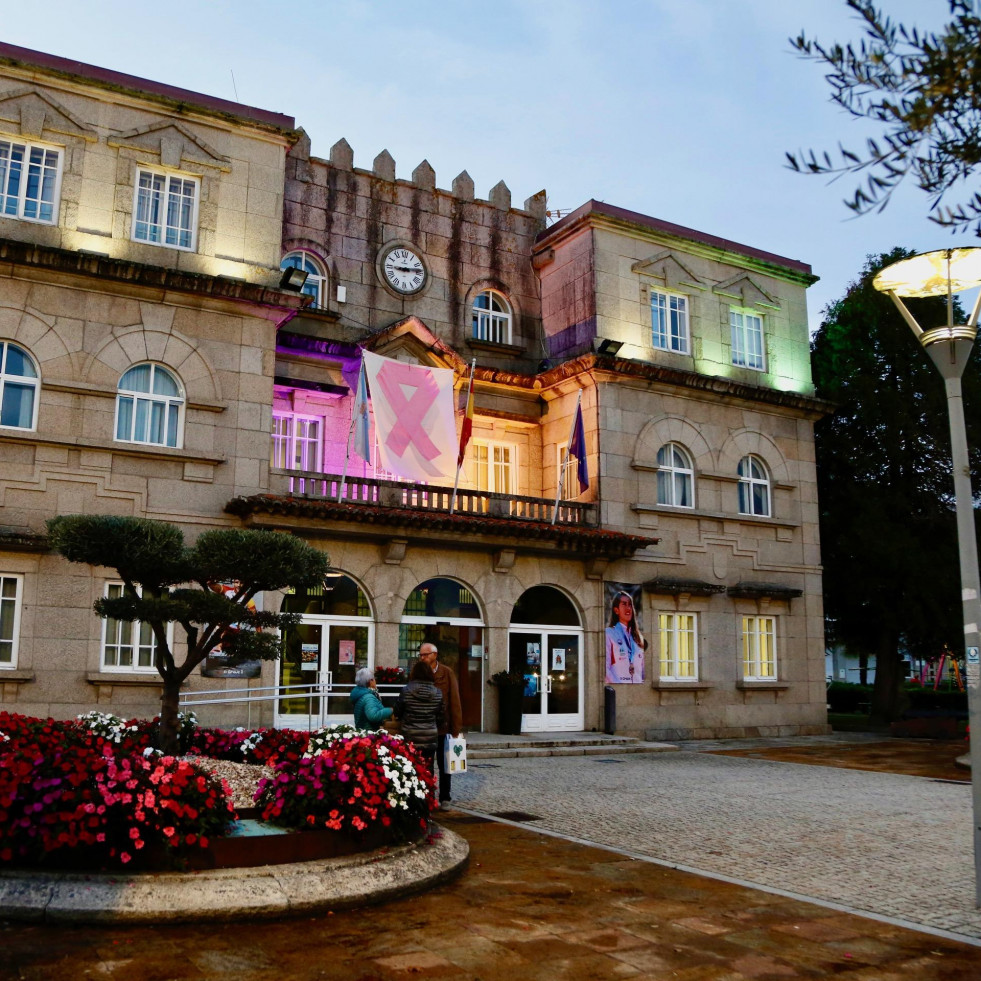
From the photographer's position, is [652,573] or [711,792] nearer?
[711,792]

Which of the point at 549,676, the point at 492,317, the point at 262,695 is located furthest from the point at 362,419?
the point at 549,676

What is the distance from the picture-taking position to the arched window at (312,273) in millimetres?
23422

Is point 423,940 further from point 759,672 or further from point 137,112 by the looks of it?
point 759,672

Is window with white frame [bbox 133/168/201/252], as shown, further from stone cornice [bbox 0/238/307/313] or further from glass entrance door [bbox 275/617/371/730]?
glass entrance door [bbox 275/617/371/730]

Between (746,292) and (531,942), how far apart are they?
23914mm

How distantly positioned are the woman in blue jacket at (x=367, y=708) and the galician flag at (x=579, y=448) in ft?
39.1

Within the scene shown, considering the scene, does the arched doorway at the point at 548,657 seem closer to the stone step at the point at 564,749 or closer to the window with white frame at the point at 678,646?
the stone step at the point at 564,749

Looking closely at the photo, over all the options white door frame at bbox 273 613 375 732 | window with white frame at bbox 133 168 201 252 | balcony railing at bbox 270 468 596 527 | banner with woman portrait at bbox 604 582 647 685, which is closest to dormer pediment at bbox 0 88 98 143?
window with white frame at bbox 133 168 201 252

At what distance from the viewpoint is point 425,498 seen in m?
22.8

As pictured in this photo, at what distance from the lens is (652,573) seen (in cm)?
2433

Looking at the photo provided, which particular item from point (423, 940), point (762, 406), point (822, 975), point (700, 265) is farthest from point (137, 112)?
point (822, 975)

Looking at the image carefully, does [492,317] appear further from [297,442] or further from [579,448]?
[297,442]

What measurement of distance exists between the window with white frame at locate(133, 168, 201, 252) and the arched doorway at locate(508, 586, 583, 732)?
10826mm

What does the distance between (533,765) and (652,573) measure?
7.45m
